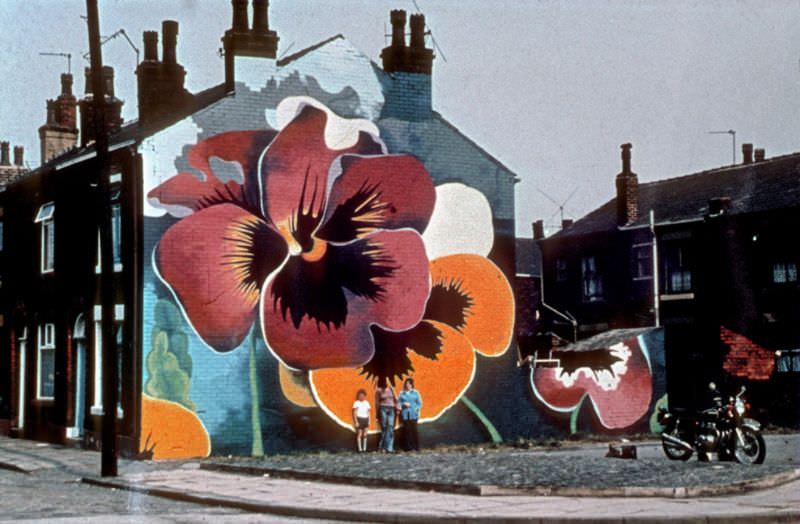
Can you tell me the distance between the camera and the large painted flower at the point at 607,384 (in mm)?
30297

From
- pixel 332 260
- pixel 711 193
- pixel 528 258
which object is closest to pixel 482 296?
pixel 332 260

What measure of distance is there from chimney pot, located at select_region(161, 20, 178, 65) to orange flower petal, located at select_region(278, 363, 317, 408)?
809 cm

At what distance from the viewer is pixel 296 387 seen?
27.0 m

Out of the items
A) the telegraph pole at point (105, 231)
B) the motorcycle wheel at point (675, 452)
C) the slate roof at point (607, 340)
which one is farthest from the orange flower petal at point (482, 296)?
the telegraph pole at point (105, 231)

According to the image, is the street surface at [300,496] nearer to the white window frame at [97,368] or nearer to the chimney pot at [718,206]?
the white window frame at [97,368]

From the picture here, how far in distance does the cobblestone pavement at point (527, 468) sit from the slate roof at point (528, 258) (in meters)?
36.3

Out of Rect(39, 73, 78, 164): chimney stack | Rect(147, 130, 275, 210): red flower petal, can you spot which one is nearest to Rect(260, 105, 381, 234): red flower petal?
Rect(147, 130, 275, 210): red flower petal

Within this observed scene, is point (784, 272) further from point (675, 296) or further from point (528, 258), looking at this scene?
point (528, 258)

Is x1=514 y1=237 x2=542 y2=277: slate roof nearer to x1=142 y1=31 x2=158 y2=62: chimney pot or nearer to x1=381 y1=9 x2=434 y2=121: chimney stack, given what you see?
x1=381 y1=9 x2=434 y2=121: chimney stack

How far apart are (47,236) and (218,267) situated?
7.87 metres

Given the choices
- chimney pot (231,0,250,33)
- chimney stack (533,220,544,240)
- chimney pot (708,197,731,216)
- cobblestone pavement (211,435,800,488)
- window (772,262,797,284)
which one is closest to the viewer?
cobblestone pavement (211,435,800,488)

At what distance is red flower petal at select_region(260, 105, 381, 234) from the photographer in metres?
27.3

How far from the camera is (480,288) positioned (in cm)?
2966

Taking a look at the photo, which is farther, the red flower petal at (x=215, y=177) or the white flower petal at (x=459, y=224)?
the white flower petal at (x=459, y=224)
